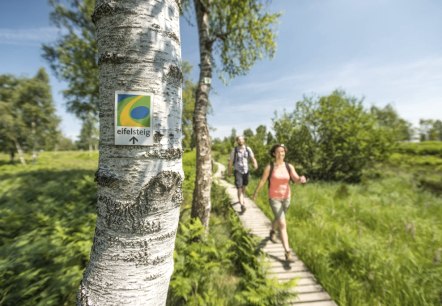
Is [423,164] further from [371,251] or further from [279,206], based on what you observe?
[279,206]

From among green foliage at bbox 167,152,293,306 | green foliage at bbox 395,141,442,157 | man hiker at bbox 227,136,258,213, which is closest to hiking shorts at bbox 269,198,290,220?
green foliage at bbox 167,152,293,306

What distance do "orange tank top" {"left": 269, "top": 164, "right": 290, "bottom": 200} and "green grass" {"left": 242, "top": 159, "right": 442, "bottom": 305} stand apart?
1251 mm

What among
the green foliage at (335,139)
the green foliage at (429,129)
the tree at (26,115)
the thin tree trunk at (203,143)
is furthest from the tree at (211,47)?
the green foliage at (429,129)

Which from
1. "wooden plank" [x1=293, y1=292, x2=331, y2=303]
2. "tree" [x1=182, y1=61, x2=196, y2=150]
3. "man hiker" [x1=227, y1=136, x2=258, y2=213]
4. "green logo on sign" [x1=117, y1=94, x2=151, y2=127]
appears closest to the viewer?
"green logo on sign" [x1=117, y1=94, x2=151, y2=127]

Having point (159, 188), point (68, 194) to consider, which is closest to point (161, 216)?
point (159, 188)

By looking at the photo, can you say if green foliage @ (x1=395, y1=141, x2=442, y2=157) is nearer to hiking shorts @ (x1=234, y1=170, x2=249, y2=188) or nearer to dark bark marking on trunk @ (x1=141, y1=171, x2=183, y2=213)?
hiking shorts @ (x1=234, y1=170, x2=249, y2=188)

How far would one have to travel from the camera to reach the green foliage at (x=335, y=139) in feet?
42.3

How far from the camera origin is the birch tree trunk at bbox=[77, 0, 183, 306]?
914mm

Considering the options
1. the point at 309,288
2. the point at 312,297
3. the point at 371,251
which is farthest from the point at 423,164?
the point at 312,297

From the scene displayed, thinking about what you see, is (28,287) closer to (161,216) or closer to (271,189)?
(161,216)

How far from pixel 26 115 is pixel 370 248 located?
1463 inches

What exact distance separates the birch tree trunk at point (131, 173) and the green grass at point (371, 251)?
3.39 meters

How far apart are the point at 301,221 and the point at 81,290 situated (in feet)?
19.1

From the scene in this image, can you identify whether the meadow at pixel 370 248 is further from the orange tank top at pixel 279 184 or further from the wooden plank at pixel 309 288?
the orange tank top at pixel 279 184
